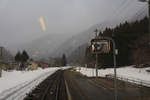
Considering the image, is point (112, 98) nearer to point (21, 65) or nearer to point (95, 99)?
point (95, 99)

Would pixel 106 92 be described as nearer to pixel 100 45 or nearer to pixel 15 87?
pixel 100 45

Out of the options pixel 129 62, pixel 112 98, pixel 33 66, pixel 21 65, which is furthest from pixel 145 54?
pixel 21 65

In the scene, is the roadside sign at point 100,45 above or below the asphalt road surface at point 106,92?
above

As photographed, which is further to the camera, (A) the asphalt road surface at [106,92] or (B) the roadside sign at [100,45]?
(A) the asphalt road surface at [106,92]

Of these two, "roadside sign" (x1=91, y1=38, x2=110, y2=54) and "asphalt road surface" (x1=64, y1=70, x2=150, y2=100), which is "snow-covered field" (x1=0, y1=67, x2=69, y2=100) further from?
"roadside sign" (x1=91, y1=38, x2=110, y2=54)

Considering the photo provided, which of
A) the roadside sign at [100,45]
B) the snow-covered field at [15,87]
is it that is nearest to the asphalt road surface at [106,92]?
the snow-covered field at [15,87]

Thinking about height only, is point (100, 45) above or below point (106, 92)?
above

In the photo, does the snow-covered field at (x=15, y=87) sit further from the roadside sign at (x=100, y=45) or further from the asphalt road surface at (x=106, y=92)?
the roadside sign at (x=100, y=45)

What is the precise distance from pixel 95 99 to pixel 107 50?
7.40 m

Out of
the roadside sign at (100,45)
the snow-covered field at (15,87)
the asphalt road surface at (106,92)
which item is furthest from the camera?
the asphalt road surface at (106,92)

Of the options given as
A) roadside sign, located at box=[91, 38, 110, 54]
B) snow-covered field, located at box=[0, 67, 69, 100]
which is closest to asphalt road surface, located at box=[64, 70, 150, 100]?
snow-covered field, located at box=[0, 67, 69, 100]

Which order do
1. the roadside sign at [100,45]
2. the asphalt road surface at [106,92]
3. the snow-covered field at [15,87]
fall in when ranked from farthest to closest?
the asphalt road surface at [106,92]
the snow-covered field at [15,87]
the roadside sign at [100,45]

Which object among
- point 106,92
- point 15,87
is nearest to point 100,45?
point 106,92

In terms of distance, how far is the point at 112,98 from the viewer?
695 inches
